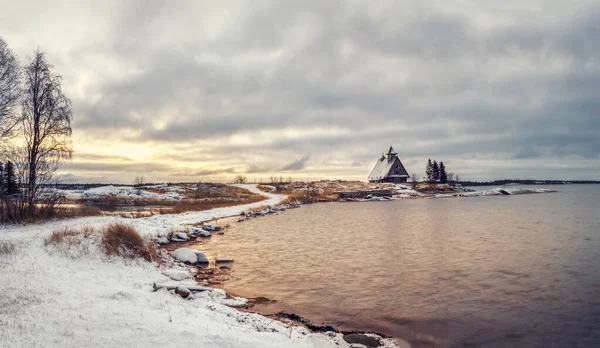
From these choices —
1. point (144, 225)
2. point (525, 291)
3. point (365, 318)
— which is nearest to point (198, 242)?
point (144, 225)

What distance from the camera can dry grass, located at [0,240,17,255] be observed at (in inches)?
526

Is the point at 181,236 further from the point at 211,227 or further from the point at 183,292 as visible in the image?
the point at 183,292

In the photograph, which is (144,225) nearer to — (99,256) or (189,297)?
(99,256)

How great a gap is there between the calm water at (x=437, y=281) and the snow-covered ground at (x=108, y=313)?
2.27 metres

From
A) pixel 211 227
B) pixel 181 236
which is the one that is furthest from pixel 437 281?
pixel 211 227

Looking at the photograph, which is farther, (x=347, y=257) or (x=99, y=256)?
(x=347, y=257)

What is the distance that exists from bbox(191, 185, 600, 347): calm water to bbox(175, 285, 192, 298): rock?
2.31 m

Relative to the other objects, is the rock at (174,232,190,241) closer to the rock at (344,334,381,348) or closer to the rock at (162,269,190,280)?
the rock at (162,269,190,280)

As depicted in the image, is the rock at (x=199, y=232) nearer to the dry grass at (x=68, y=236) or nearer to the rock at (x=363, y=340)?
the dry grass at (x=68, y=236)

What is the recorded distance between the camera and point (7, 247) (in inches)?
552

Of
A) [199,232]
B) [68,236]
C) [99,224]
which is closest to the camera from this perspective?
[68,236]

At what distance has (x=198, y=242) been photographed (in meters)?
24.8

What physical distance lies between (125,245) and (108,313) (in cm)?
864

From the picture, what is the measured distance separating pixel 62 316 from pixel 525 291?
14.6m
